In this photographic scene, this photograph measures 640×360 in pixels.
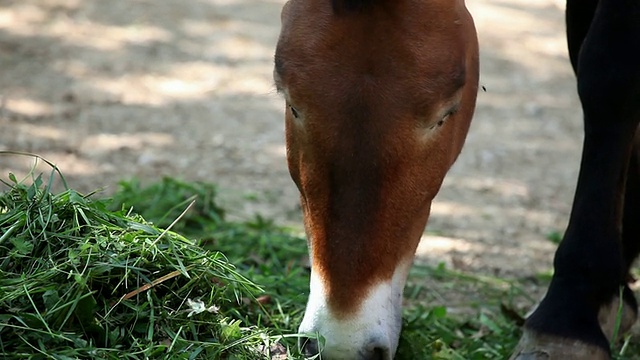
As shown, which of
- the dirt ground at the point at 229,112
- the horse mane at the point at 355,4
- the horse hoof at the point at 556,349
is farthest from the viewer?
the dirt ground at the point at 229,112

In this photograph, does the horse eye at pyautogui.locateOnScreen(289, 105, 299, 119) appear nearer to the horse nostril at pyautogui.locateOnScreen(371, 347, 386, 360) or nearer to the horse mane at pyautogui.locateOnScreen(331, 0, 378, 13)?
the horse mane at pyautogui.locateOnScreen(331, 0, 378, 13)

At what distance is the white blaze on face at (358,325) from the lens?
280cm

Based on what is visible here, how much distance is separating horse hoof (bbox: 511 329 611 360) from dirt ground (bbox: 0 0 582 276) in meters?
1.42

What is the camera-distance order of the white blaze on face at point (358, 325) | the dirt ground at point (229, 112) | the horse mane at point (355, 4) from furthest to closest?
the dirt ground at point (229, 112) → the horse mane at point (355, 4) → the white blaze on face at point (358, 325)

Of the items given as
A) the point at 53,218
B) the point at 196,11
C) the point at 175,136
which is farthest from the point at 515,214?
the point at 196,11

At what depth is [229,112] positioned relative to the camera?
272 inches

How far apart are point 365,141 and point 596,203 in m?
1.00

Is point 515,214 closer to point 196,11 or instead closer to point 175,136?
point 175,136

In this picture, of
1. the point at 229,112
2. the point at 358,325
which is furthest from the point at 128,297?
the point at 229,112

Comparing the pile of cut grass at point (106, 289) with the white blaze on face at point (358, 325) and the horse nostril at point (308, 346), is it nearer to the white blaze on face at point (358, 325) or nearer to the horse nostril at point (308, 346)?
the horse nostril at point (308, 346)

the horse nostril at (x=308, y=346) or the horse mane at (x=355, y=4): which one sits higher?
the horse mane at (x=355, y=4)

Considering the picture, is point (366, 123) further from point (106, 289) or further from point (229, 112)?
point (229, 112)

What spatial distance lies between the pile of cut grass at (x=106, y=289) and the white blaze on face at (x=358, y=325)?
27 cm

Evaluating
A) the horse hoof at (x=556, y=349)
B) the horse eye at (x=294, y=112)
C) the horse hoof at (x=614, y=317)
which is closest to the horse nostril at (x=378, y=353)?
the horse eye at (x=294, y=112)
